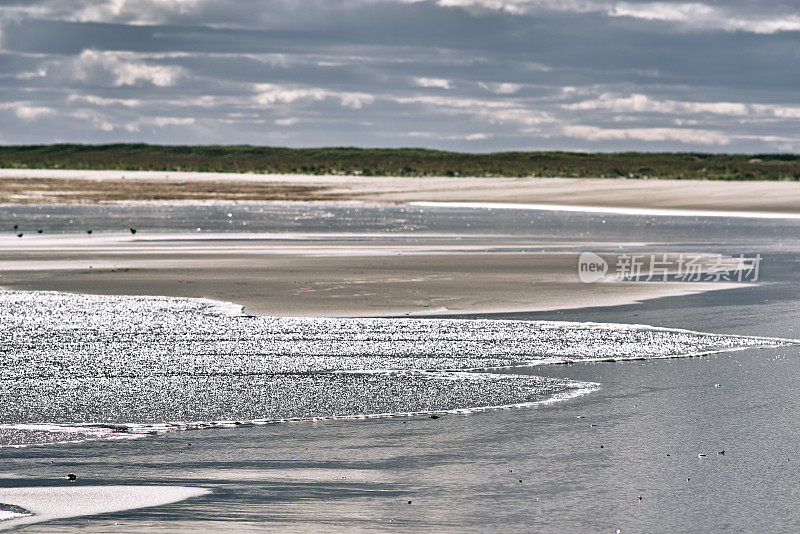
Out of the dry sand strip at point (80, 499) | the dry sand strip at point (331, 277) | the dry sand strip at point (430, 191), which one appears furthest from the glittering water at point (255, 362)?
the dry sand strip at point (430, 191)

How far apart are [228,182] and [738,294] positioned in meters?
70.4

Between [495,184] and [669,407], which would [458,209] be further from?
[669,407]

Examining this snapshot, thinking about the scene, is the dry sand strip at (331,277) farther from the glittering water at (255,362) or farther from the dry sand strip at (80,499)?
the dry sand strip at (80,499)

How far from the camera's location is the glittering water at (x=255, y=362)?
28.4 feet

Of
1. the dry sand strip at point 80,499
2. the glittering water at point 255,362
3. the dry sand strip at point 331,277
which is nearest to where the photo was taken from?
the dry sand strip at point 80,499

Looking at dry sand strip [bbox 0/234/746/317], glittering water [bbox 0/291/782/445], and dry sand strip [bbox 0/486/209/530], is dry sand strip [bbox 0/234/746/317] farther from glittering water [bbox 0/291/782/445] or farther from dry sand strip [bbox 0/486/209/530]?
dry sand strip [bbox 0/486/209/530]

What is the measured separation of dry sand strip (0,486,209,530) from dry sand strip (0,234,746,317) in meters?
7.87

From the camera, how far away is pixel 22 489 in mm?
6512

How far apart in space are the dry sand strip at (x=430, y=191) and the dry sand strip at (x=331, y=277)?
2909cm

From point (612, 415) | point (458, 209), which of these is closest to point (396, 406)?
point (612, 415)

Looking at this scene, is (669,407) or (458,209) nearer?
(669,407)

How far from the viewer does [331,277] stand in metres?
19.6

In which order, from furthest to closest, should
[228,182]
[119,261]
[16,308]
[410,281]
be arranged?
[228,182] → [119,261] → [410,281] → [16,308]

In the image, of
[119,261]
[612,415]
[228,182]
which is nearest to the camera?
[612,415]
